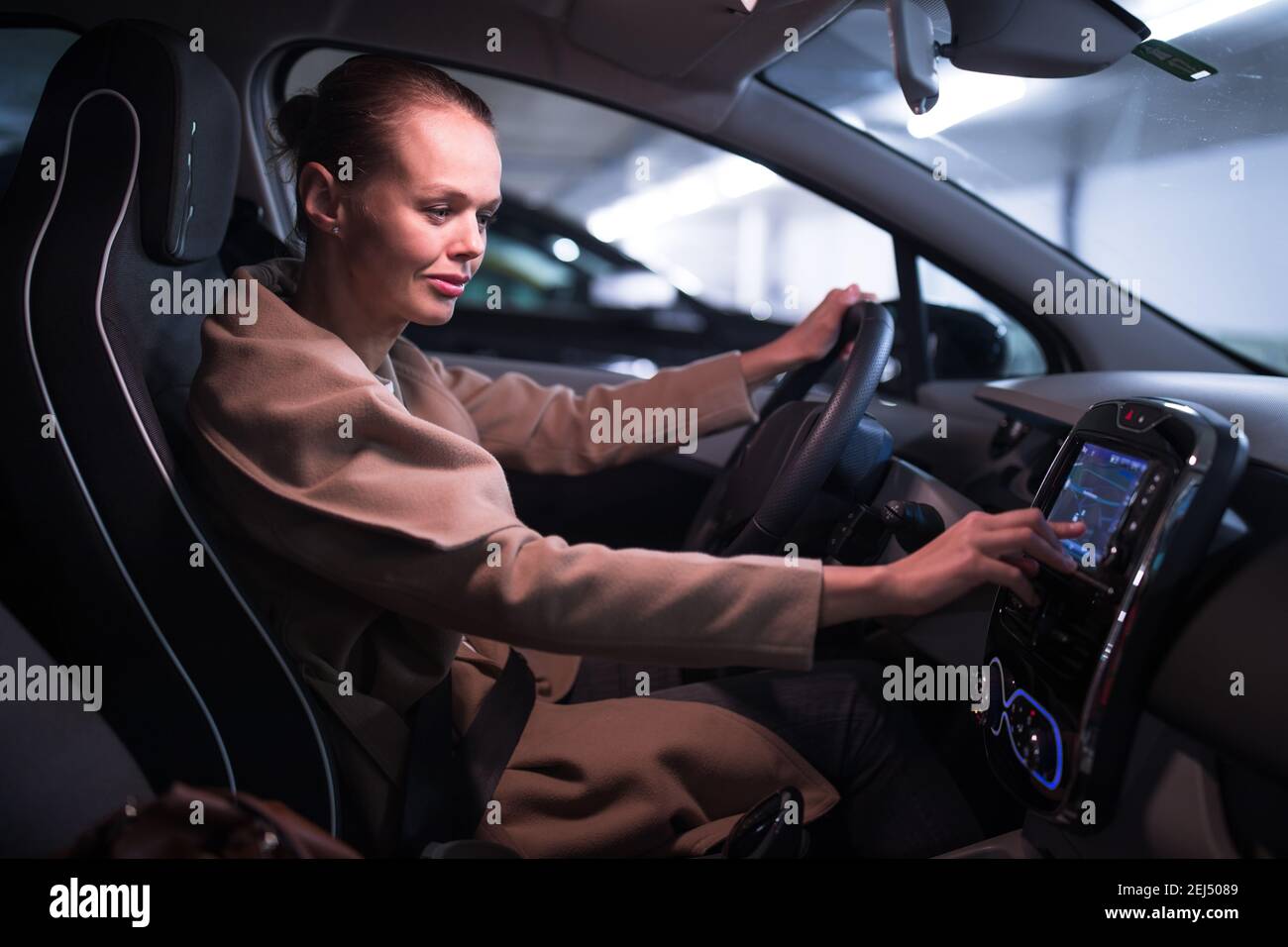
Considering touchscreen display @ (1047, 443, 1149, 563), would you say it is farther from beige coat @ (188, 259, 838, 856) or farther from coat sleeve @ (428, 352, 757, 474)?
coat sleeve @ (428, 352, 757, 474)

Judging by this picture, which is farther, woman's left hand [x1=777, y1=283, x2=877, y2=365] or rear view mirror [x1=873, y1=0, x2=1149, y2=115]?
woman's left hand [x1=777, y1=283, x2=877, y2=365]

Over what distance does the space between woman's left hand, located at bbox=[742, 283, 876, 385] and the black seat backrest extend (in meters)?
0.80

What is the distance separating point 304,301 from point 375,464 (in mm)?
270

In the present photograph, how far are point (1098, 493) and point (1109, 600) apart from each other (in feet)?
0.43

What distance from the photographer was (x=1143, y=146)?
1.56 meters

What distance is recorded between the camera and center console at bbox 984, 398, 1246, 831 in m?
0.86

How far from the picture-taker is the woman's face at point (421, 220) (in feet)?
3.24

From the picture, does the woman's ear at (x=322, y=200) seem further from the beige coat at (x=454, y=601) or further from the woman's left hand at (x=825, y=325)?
the woman's left hand at (x=825, y=325)

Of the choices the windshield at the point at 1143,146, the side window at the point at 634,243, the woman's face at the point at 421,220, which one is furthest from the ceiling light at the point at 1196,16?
the woman's face at the point at 421,220

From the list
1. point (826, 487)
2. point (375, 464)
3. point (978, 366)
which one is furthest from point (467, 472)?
point (978, 366)

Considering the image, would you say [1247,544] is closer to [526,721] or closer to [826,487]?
[826,487]

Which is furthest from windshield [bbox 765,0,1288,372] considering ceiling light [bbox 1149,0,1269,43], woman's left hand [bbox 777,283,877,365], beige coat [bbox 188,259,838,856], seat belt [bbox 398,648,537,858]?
seat belt [bbox 398,648,537,858]

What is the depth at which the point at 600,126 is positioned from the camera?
7469 millimetres

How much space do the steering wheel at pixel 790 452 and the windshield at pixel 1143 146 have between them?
1.45 feet
